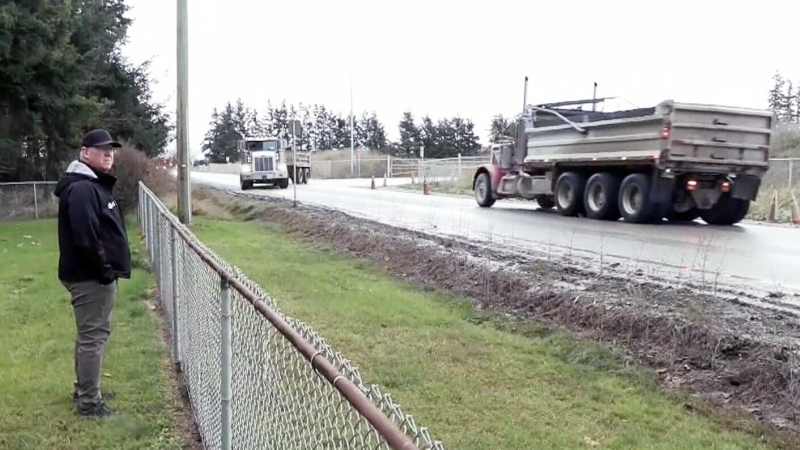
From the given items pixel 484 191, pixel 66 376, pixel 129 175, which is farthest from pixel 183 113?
pixel 66 376

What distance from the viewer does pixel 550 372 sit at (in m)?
5.67

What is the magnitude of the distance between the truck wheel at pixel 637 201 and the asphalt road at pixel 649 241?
1.09 feet

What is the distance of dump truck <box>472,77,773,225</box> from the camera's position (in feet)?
51.0

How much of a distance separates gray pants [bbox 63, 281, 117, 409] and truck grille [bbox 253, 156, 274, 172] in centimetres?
3503

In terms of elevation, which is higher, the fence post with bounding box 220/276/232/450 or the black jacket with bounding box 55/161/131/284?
the black jacket with bounding box 55/161/131/284

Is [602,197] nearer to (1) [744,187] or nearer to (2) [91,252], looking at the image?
(1) [744,187]

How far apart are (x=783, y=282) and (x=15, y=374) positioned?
7.96 m

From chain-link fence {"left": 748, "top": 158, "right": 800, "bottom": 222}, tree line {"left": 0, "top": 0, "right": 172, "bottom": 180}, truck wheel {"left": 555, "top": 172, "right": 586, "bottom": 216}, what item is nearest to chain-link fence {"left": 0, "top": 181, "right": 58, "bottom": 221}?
tree line {"left": 0, "top": 0, "right": 172, "bottom": 180}

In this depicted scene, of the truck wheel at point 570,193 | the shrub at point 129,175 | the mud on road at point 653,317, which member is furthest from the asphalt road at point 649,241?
the shrub at point 129,175

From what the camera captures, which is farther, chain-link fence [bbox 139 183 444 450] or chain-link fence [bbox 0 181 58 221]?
chain-link fence [bbox 0 181 58 221]

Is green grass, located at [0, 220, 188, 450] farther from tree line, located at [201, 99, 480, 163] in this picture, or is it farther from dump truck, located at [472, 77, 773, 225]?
tree line, located at [201, 99, 480, 163]

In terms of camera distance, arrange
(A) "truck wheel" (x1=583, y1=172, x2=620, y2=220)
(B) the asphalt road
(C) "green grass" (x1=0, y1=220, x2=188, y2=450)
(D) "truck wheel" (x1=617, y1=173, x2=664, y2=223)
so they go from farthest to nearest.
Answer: (A) "truck wheel" (x1=583, y1=172, x2=620, y2=220) → (D) "truck wheel" (x1=617, y1=173, x2=664, y2=223) → (B) the asphalt road → (C) "green grass" (x1=0, y1=220, x2=188, y2=450)

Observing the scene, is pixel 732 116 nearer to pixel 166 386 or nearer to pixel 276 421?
pixel 166 386

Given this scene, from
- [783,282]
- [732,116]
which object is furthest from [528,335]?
[732,116]
